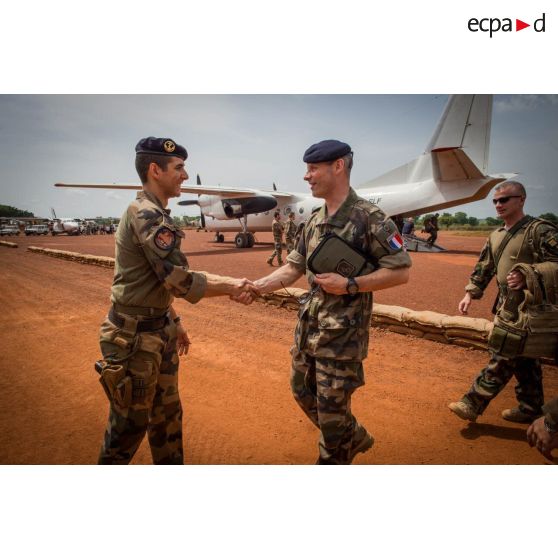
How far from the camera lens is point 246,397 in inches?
146

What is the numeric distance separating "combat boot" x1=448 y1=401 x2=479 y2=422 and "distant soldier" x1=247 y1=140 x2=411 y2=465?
1.27 m

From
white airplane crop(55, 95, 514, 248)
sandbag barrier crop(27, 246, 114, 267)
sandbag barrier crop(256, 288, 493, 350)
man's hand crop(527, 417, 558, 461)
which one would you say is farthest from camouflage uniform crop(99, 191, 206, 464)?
white airplane crop(55, 95, 514, 248)

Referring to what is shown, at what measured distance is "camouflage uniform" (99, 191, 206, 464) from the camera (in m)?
2.11

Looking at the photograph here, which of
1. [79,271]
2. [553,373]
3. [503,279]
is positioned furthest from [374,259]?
[79,271]

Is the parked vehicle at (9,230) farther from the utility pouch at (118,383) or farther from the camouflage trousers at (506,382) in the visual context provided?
the camouflage trousers at (506,382)

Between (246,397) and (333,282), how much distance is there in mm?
2130

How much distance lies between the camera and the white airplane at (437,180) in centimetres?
1459

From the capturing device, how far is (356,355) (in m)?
2.18

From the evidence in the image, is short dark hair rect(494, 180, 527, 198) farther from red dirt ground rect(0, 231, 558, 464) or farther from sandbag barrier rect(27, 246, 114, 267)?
sandbag barrier rect(27, 246, 114, 267)

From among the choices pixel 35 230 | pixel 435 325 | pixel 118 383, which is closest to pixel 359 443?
pixel 118 383

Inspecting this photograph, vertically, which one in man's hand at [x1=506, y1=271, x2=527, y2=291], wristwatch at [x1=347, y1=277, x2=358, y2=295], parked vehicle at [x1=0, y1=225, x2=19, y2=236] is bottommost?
man's hand at [x1=506, y1=271, x2=527, y2=291]

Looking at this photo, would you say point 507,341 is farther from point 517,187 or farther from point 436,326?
point 436,326

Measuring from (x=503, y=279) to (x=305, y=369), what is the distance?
2.16m
